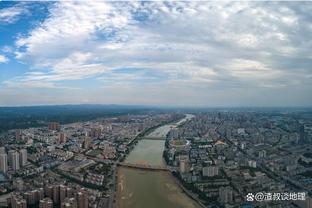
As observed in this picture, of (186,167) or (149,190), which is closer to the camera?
(149,190)

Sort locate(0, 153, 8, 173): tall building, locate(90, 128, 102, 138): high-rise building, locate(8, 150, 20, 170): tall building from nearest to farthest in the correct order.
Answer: locate(0, 153, 8, 173): tall building → locate(8, 150, 20, 170): tall building → locate(90, 128, 102, 138): high-rise building

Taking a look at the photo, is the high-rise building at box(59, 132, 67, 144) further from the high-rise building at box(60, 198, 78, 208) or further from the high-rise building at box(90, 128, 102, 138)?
the high-rise building at box(60, 198, 78, 208)

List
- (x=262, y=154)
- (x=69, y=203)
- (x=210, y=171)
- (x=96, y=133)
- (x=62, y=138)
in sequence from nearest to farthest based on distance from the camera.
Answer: (x=69, y=203), (x=210, y=171), (x=262, y=154), (x=62, y=138), (x=96, y=133)

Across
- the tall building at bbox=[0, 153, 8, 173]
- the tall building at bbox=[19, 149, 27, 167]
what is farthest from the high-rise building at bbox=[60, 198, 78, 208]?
the tall building at bbox=[19, 149, 27, 167]

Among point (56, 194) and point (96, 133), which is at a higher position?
point (96, 133)

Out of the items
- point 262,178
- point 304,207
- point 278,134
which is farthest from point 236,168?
point 278,134

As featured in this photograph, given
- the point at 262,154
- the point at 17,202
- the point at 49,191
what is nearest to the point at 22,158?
the point at 49,191

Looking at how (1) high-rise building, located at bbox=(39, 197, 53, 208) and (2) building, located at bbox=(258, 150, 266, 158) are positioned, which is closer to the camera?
(1) high-rise building, located at bbox=(39, 197, 53, 208)

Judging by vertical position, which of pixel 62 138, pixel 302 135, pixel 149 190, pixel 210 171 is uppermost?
pixel 302 135

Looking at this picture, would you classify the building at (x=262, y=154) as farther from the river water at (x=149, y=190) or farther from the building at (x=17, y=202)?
the building at (x=17, y=202)

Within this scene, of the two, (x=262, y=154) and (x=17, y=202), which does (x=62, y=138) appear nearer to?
(x=262, y=154)

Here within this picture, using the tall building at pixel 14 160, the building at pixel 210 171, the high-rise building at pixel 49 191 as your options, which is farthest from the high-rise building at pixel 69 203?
the tall building at pixel 14 160
